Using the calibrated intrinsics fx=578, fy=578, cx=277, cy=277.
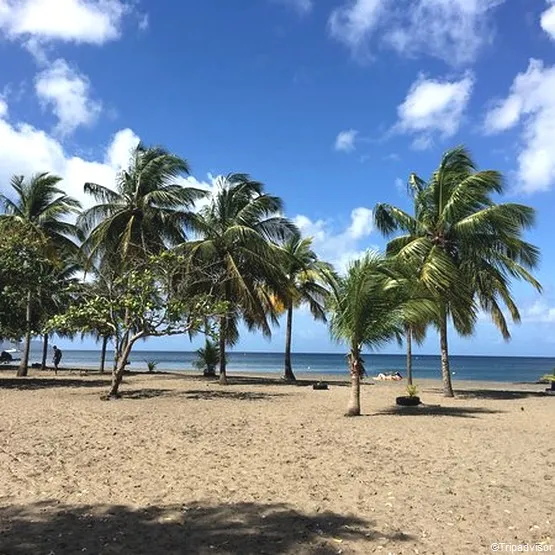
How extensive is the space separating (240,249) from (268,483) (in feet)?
55.6

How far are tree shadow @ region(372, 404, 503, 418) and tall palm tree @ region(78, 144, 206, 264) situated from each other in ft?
42.0

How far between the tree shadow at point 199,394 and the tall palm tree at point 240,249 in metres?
3.80

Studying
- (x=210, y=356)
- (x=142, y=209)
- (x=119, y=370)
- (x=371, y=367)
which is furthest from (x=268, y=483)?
(x=371, y=367)

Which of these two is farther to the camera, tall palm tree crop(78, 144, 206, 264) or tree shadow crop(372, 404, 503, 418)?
tall palm tree crop(78, 144, 206, 264)

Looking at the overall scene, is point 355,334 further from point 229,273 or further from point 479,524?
point 229,273

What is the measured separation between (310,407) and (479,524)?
9806 mm

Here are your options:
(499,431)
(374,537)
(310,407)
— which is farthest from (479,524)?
(310,407)

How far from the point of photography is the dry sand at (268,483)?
4941mm

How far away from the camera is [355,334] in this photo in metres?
13.5

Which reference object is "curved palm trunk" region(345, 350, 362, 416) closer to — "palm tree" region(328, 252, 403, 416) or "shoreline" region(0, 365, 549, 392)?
"palm tree" region(328, 252, 403, 416)

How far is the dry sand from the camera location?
4.94m

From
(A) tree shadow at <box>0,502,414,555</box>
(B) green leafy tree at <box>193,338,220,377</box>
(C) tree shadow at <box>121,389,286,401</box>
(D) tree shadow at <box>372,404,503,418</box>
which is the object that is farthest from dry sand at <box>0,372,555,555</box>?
(B) green leafy tree at <box>193,338,220,377</box>

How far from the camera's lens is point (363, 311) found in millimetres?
13305

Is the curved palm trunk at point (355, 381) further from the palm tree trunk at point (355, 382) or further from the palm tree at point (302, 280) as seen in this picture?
the palm tree at point (302, 280)
